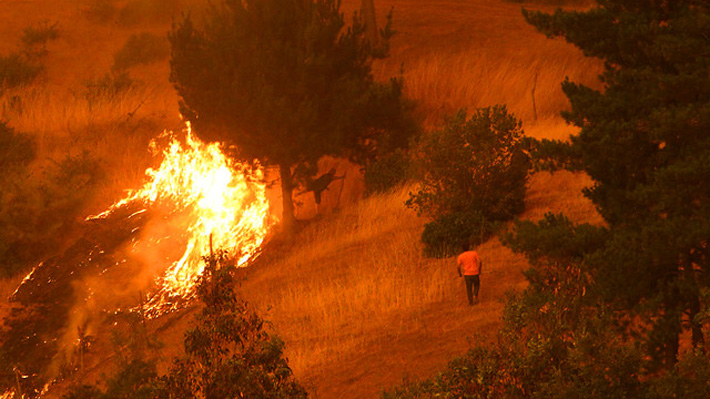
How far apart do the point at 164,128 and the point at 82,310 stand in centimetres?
1172

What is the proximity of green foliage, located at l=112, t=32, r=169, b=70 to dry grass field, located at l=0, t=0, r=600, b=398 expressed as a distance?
1.00 m

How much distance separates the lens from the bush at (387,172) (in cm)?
2605

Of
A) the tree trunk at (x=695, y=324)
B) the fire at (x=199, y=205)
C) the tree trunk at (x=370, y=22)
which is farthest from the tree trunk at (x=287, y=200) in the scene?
the tree trunk at (x=695, y=324)

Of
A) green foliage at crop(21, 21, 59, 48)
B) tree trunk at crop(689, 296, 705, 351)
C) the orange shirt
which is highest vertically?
green foliage at crop(21, 21, 59, 48)

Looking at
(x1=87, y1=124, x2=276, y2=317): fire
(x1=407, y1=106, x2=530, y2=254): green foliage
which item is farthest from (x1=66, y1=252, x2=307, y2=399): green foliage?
(x1=87, y1=124, x2=276, y2=317): fire

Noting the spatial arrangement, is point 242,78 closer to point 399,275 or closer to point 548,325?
point 399,275

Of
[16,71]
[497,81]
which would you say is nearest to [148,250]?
[497,81]

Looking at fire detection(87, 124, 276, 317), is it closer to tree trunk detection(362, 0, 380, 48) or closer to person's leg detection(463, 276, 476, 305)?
tree trunk detection(362, 0, 380, 48)

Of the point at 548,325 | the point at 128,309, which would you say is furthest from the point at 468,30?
the point at 548,325

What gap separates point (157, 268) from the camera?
26.0 m

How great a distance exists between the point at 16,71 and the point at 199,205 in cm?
1826

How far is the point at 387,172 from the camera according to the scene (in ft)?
86.3

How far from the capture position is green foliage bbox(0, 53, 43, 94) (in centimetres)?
4203

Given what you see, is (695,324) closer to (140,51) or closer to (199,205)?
(199,205)
